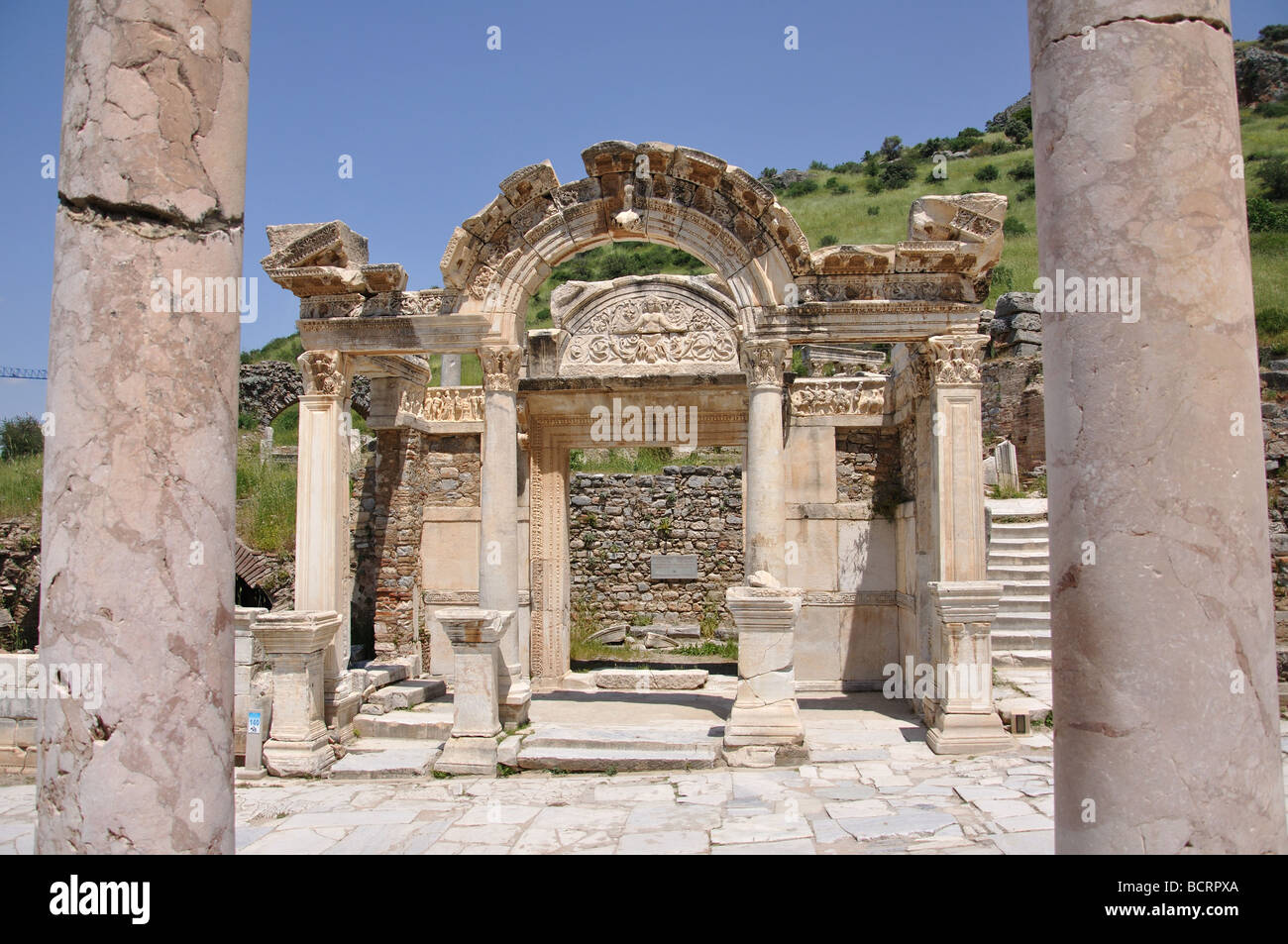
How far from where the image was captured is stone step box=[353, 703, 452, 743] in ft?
28.9

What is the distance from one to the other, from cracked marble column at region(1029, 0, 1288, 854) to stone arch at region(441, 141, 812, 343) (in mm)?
6237

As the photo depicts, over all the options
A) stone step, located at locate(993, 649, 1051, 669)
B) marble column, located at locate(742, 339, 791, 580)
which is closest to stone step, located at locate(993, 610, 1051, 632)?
stone step, located at locate(993, 649, 1051, 669)

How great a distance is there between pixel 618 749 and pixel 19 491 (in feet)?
38.6

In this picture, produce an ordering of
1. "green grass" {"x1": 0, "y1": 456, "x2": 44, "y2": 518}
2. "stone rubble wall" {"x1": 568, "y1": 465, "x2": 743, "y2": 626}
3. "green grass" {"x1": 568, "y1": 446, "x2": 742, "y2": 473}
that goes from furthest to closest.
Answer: "green grass" {"x1": 568, "y1": 446, "x2": 742, "y2": 473} < "stone rubble wall" {"x1": 568, "y1": 465, "x2": 743, "y2": 626} < "green grass" {"x1": 0, "y1": 456, "x2": 44, "y2": 518}

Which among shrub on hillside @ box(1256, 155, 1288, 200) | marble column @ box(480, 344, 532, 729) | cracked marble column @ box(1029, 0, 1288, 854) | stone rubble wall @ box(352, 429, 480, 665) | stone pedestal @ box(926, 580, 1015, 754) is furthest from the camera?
shrub on hillside @ box(1256, 155, 1288, 200)

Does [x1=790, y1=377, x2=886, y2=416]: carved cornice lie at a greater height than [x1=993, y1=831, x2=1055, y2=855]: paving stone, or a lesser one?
greater

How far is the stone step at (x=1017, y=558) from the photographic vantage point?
12.8 m

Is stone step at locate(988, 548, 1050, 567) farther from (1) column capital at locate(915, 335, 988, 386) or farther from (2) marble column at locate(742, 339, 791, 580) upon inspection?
(2) marble column at locate(742, 339, 791, 580)

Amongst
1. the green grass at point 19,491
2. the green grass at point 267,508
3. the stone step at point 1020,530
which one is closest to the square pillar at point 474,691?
the green grass at point 267,508

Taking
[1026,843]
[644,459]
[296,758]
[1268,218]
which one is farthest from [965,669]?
[1268,218]

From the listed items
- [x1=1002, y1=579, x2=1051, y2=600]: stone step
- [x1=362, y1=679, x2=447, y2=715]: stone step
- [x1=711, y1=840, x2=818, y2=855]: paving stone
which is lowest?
[x1=711, y1=840, x2=818, y2=855]: paving stone
